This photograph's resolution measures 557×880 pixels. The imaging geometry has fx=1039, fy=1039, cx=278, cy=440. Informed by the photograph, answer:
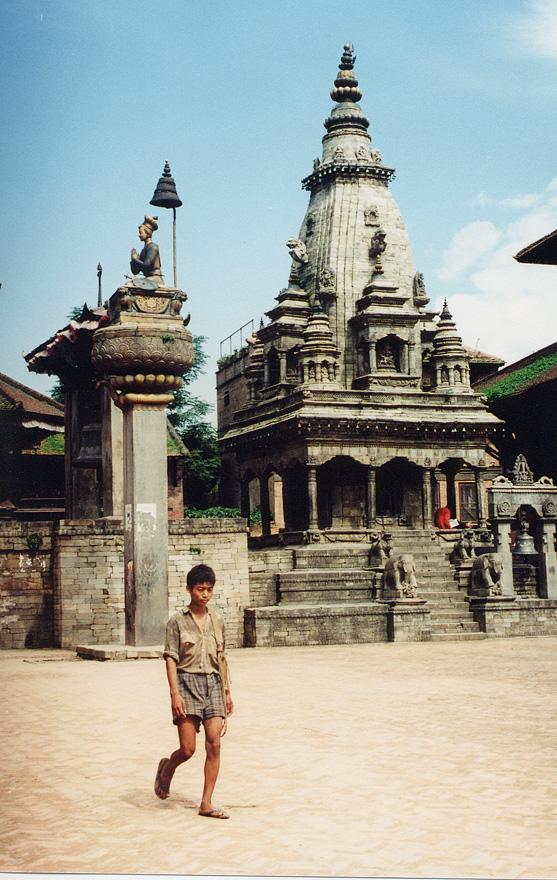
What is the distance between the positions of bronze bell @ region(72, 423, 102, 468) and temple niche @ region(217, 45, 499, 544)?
1006cm

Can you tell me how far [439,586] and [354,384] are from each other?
11.3m

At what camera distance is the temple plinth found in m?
17.0

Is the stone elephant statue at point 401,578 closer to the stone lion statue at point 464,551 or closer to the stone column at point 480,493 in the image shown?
the stone lion statue at point 464,551

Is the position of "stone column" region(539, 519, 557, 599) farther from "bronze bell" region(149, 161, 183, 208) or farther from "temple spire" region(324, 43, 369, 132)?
"temple spire" region(324, 43, 369, 132)

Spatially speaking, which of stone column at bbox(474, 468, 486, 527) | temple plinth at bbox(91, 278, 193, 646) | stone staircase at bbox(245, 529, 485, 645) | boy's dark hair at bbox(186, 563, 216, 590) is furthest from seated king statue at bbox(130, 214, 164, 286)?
stone column at bbox(474, 468, 486, 527)

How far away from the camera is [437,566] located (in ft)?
87.7

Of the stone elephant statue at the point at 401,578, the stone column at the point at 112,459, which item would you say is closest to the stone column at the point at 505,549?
the stone elephant statue at the point at 401,578

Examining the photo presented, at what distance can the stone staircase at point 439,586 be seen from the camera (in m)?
23.6

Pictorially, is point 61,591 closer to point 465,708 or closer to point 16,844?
point 465,708

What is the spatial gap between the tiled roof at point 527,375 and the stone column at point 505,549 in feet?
41.1

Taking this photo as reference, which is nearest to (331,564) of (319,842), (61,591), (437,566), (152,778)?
(437,566)

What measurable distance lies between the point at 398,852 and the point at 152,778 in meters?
2.76

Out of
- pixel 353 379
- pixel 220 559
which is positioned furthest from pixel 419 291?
pixel 220 559

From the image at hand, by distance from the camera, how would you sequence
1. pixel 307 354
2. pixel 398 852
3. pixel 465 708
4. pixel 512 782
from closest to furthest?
pixel 398 852, pixel 512 782, pixel 465 708, pixel 307 354
